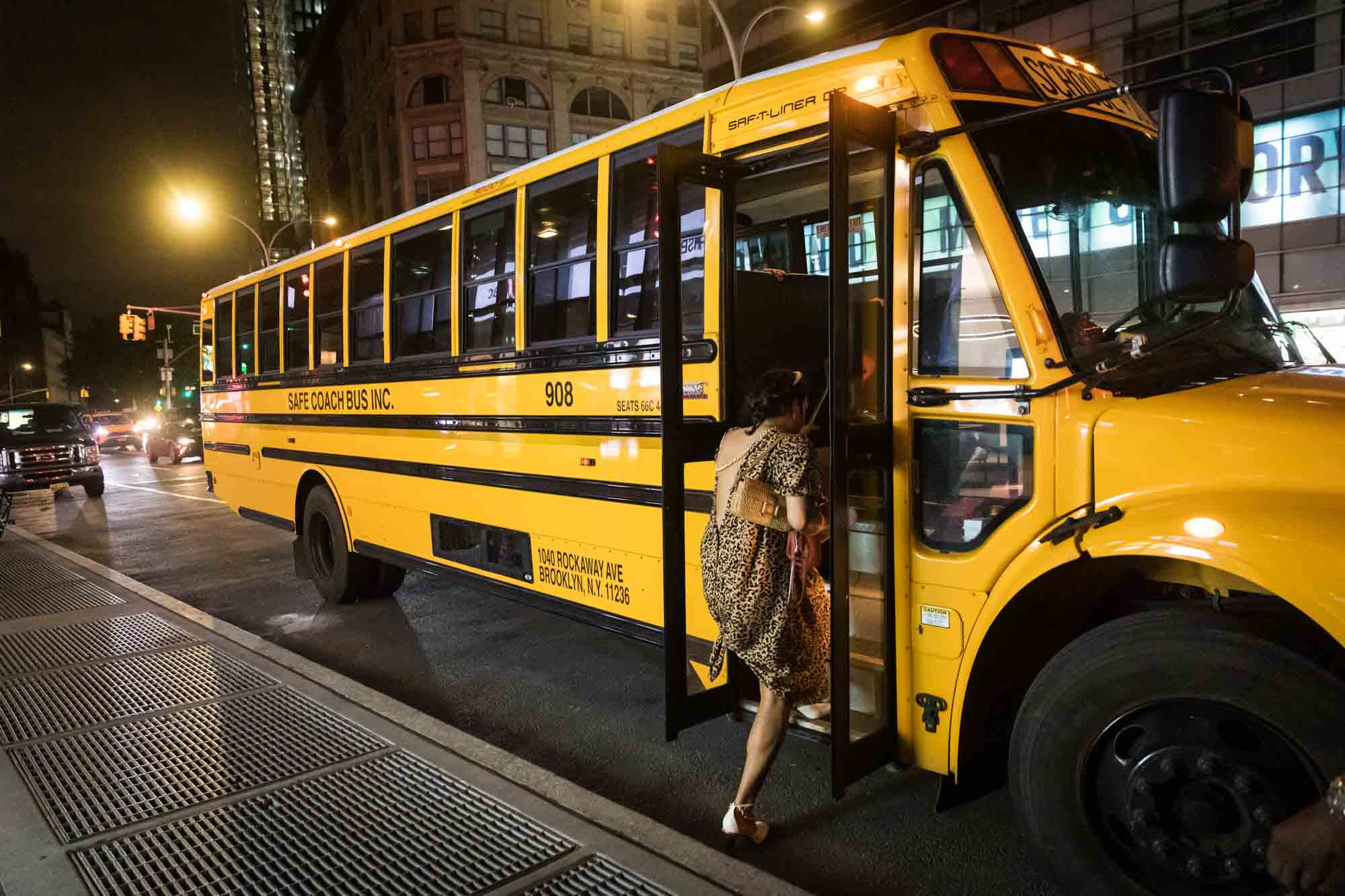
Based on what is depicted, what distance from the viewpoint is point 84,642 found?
6109 millimetres

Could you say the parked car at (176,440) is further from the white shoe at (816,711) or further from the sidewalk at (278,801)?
the white shoe at (816,711)

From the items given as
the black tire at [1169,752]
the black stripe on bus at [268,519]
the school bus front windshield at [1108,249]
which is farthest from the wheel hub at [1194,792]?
the black stripe on bus at [268,519]

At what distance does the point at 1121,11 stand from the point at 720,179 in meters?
19.1

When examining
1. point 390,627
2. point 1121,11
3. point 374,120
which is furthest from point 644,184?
point 374,120

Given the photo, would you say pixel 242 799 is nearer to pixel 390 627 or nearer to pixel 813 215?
pixel 390 627

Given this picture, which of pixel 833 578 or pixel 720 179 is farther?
pixel 720 179

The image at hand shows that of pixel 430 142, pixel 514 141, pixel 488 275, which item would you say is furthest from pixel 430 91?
pixel 488 275

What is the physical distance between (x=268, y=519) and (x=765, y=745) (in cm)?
642

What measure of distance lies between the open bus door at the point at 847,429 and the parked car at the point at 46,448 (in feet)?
53.9

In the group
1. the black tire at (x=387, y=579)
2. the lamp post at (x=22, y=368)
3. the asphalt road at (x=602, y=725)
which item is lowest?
the asphalt road at (x=602, y=725)

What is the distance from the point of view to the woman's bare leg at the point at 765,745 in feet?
10.8

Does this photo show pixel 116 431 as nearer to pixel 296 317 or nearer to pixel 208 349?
pixel 208 349

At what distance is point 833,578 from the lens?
2979 millimetres

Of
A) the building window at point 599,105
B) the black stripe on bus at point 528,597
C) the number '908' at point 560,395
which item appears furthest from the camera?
the building window at point 599,105
